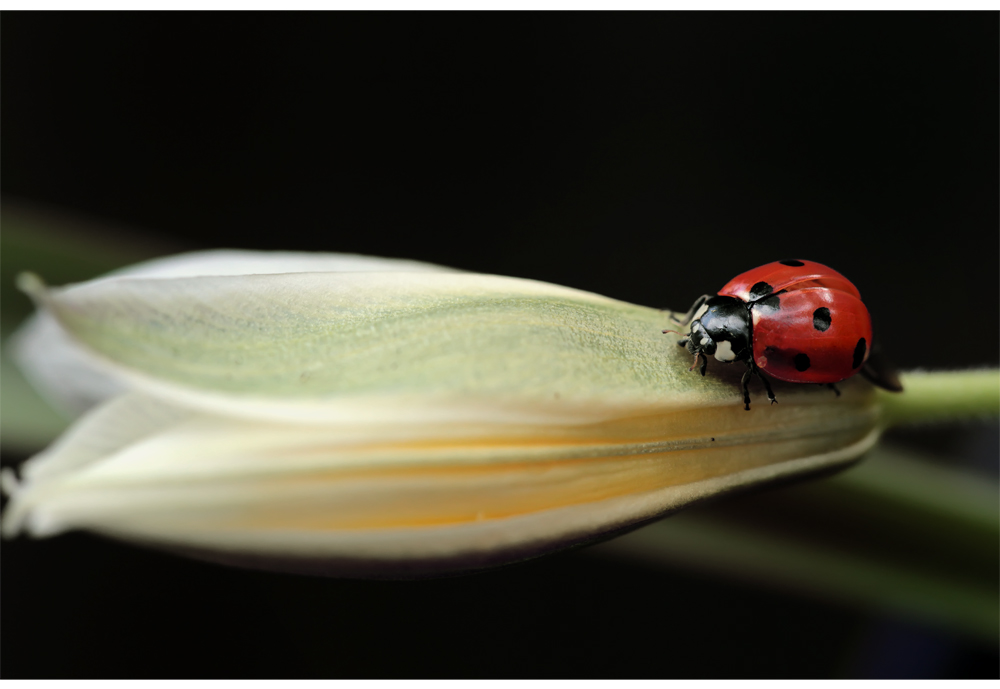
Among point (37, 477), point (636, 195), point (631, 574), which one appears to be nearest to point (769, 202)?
point (636, 195)

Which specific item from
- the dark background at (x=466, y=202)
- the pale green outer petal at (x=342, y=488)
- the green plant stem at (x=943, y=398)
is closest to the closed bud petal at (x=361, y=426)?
the pale green outer petal at (x=342, y=488)

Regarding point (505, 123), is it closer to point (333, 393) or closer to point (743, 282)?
point (743, 282)

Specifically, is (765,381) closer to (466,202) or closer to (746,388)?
(746,388)

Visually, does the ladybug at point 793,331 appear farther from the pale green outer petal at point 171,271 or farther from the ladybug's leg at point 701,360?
the pale green outer petal at point 171,271

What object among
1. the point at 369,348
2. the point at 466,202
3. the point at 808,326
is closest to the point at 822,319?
the point at 808,326

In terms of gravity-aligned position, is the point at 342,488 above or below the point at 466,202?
below

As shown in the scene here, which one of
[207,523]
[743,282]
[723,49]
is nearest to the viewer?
[207,523]

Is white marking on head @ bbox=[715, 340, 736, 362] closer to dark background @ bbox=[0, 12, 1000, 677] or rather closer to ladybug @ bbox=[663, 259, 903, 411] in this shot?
ladybug @ bbox=[663, 259, 903, 411]
